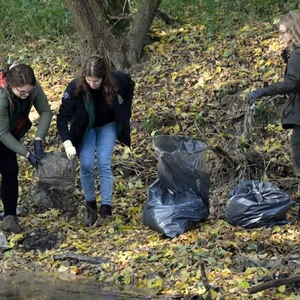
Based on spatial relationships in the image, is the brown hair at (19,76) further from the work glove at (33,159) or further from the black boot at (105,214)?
the black boot at (105,214)

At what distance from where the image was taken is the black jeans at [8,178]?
638cm

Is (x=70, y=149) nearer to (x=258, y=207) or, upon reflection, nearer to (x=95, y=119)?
(x=95, y=119)

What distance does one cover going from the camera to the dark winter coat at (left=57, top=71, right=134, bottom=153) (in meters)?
6.30

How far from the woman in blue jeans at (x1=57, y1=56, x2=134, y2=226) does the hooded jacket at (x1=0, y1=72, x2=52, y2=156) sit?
15cm

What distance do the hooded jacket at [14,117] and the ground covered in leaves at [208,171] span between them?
83 cm

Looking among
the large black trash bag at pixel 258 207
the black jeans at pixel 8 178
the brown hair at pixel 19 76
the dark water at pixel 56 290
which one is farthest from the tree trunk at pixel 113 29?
the dark water at pixel 56 290

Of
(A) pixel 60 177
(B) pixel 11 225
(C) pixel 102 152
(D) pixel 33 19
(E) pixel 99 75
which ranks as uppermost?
(D) pixel 33 19

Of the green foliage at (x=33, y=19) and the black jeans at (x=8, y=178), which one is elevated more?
the green foliage at (x=33, y=19)

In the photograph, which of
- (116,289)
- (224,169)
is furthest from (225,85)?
(116,289)

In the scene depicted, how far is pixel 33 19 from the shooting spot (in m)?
12.0

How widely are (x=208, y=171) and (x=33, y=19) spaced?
612cm

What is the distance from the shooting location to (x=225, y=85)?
28.7 ft

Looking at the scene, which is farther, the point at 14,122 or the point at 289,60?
the point at 14,122

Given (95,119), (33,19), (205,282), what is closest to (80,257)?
(95,119)
